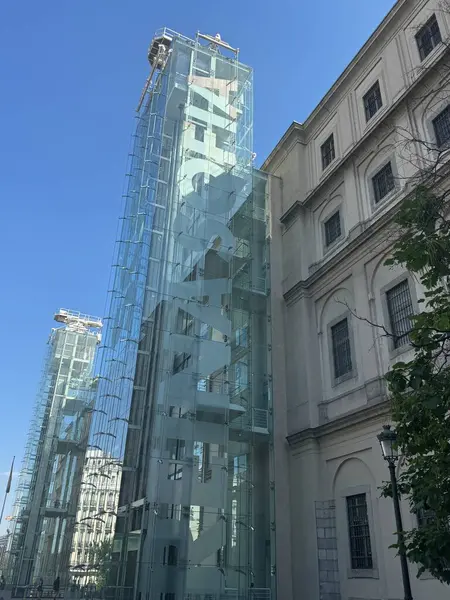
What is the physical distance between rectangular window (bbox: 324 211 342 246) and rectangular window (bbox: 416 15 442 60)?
5.15 m

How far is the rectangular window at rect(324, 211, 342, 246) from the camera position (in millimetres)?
17444

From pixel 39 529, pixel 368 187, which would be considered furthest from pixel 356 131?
pixel 39 529

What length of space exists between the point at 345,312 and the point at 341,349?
1.08m

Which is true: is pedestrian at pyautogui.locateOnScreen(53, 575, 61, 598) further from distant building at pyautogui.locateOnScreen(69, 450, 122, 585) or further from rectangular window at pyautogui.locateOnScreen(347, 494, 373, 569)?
rectangular window at pyautogui.locateOnScreen(347, 494, 373, 569)

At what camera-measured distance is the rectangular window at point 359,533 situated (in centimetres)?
1288

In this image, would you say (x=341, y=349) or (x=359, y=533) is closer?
(x=359, y=533)

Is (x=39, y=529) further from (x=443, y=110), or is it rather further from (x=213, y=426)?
(x=443, y=110)

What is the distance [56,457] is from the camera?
3038 cm

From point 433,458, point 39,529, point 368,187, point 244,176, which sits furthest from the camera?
point 39,529

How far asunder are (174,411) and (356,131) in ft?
34.5

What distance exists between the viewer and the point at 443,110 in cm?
1392

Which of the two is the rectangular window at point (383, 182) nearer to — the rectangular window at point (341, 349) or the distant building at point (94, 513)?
the rectangular window at point (341, 349)

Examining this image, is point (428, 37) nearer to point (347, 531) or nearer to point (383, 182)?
point (383, 182)

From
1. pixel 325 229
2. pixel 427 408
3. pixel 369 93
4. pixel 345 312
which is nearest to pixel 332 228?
pixel 325 229
